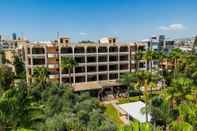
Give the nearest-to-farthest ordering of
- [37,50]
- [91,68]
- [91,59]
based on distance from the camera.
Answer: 1. [37,50]
2. [91,59]
3. [91,68]

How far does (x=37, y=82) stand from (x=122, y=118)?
23.9m

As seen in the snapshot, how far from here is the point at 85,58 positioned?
70.1 m

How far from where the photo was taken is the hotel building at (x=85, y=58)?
2596 inches

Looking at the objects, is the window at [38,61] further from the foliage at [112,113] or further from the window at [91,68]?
the foliage at [112,113]

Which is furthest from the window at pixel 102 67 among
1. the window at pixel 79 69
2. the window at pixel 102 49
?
the window at pixel 79 69

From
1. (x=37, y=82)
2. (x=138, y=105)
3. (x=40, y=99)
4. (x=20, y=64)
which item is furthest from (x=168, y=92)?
(x=20, y=64)

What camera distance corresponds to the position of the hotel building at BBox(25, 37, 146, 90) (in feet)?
216

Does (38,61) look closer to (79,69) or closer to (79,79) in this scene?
(79,69)

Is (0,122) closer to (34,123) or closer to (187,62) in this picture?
(34,123)

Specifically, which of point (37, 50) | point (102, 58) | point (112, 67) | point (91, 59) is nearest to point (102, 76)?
point (112, 67)

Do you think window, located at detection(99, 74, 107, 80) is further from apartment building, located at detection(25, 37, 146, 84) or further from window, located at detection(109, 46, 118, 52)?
window, located at detection(109, 46, 118, 52)

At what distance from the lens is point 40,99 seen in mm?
53000

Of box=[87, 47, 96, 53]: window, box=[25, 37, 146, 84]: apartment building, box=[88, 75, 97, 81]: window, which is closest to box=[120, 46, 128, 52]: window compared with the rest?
box=[25, 37, 146, 84]: apartment building

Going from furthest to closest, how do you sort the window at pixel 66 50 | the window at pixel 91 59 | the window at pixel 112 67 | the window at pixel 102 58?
the window at pixel 112 67, the window at pixel 102 58, the window at pixel 91 59, the window at pixel 66 50
